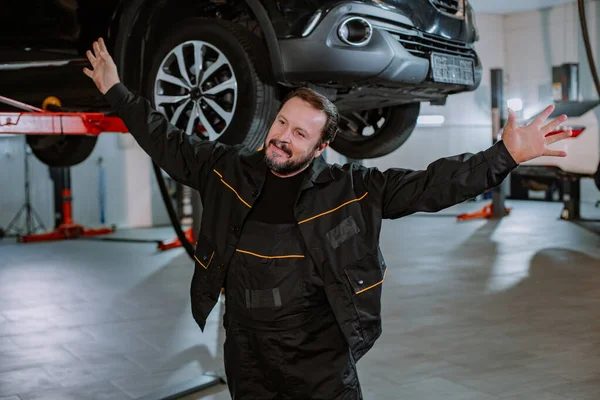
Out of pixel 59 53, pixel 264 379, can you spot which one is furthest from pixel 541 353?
pixel 59 53

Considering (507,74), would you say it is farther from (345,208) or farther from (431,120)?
(345,208)

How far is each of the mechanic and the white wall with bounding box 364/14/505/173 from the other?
1207 centimetres

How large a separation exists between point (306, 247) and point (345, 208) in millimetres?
158

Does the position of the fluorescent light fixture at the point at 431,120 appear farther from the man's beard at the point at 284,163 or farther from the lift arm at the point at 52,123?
the man's beard at the point at 284,163

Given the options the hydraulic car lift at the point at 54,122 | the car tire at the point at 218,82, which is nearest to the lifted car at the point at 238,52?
the car tire at the point at 218,82

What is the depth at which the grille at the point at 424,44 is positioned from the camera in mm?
3414

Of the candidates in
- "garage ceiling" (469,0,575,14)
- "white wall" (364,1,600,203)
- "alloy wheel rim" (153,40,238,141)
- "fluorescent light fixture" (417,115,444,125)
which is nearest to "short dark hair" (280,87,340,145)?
"alloy wheel rim" (153,40,238,141)

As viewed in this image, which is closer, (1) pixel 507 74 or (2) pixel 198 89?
(2) pixel 198 89

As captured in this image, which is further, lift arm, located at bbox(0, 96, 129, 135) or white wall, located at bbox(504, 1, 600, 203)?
white wall, located at bbox(504, 1, 600, 203)

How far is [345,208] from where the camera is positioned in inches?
77.5

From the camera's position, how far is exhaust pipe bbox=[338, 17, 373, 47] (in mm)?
3195

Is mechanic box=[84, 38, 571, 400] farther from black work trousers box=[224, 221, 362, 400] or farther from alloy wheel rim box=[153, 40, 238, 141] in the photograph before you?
alloy wheel rim box=[153, 40, 238, 141]

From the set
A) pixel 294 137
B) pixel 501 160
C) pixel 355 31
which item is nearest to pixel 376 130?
pixel 355 31

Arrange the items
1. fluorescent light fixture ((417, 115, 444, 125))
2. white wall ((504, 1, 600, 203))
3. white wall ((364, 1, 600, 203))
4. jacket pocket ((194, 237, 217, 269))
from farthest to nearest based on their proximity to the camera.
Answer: fluorescent light fixture ((417, 115, 444, 125)) < white wall ((364, 1, 600, 203)) < white wall ((504, 1, 600, 203)) < jacket pocket ((194, 237, 217, 269))
